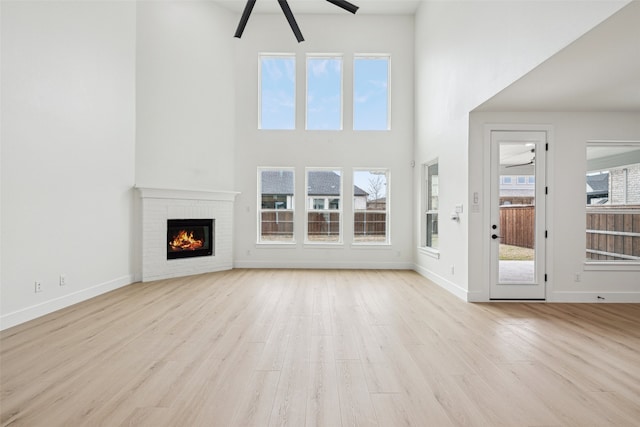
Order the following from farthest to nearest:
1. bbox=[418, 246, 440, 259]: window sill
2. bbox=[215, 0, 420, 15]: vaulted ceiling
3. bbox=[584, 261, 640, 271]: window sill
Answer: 1. bbox=[215, 0, 420, 15]: vaulted ceiling
2. bbox=[418, 246, 440, 259]: window sill
3. bbox=[584, 261, 640, 271]: window sill

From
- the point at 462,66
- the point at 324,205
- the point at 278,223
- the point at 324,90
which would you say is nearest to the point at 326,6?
the point at 324,90

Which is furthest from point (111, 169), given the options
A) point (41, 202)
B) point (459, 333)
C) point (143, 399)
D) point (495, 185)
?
point (495, 185)

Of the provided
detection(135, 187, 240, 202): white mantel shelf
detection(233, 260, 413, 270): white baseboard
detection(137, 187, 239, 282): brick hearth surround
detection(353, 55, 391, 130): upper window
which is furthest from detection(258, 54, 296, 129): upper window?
detection(233, 260, 413, 270): white baseboard

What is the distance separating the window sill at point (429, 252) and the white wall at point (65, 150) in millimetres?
5317

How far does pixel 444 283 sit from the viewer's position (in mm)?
5172

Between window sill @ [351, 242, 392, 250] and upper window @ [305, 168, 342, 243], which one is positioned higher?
upper window @ [305, 168, 342, 243]

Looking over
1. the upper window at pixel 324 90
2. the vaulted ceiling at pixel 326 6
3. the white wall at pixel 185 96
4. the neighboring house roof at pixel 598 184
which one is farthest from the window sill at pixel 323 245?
the vaulted ceiling at pixel 326 6

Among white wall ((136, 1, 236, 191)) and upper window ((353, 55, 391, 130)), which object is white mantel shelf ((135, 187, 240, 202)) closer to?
white wall ((136, 1, 236, 191))

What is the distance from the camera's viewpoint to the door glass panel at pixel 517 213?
4.40 meters

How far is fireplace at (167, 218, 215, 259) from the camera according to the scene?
6.14m

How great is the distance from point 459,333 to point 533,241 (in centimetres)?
212

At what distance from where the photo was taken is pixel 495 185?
14.4 feet

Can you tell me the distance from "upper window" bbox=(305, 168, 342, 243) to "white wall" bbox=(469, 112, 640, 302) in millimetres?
3300

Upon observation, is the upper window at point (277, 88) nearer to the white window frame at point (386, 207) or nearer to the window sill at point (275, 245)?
the white window frame at point (386, 207)
